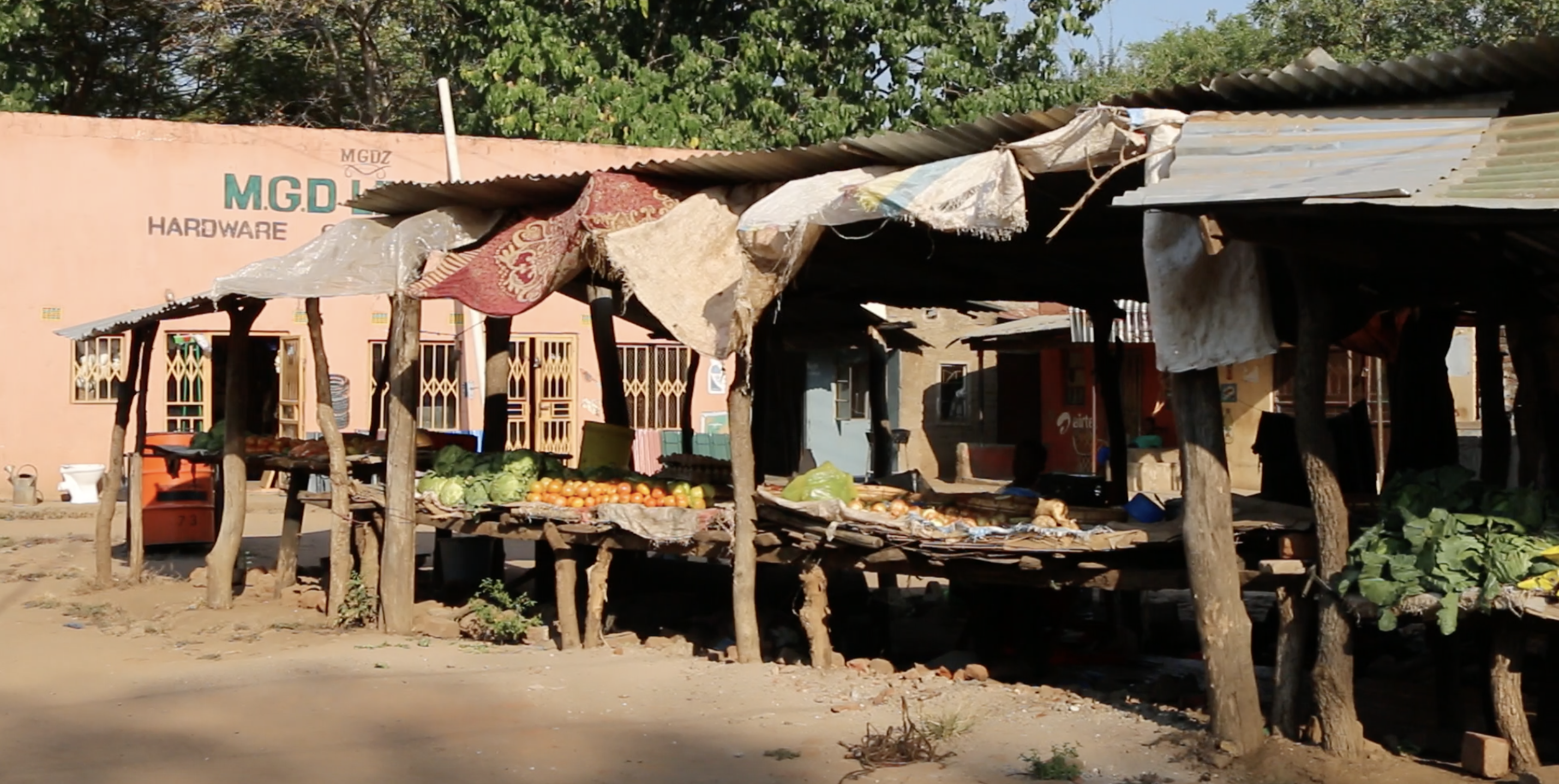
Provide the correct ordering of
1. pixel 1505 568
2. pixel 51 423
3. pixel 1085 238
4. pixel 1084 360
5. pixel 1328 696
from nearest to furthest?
1. pixel 1505 568
2. pixel 1328 696
3. pixel 1085 238
4. pixel 51 423
5. pixel 1084 360

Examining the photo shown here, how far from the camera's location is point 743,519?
881 centimetres

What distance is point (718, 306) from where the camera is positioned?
27.7 ft

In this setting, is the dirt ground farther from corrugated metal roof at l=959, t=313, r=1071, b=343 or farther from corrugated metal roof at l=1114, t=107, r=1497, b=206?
corrugated metal roof at l=959, t=313, r=1071, b=343

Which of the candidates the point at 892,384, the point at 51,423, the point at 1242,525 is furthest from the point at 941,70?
the point at 1242,525

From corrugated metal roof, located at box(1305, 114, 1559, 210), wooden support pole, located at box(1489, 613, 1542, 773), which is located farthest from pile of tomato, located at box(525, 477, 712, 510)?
corrugated metal roof, located at box(1305, 114, 1559, 210)

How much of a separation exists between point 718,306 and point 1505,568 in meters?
4.20

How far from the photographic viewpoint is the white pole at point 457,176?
1773 cm

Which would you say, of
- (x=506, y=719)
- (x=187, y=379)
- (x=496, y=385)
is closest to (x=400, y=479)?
(x=496, y=385)

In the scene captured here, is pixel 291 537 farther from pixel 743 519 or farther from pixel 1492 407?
pixel 1492 407

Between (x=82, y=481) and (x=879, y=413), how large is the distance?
10.3 m

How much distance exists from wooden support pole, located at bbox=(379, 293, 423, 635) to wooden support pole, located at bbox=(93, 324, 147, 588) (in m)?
3.47

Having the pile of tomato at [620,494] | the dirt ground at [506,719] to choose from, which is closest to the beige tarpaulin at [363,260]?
the pile of tomato at [620,494]

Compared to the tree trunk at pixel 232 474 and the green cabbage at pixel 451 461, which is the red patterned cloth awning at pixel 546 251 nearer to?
the green cabbage at pixel 451 461

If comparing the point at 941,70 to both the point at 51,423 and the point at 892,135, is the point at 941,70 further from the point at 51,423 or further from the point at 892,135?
the point at 892,135
